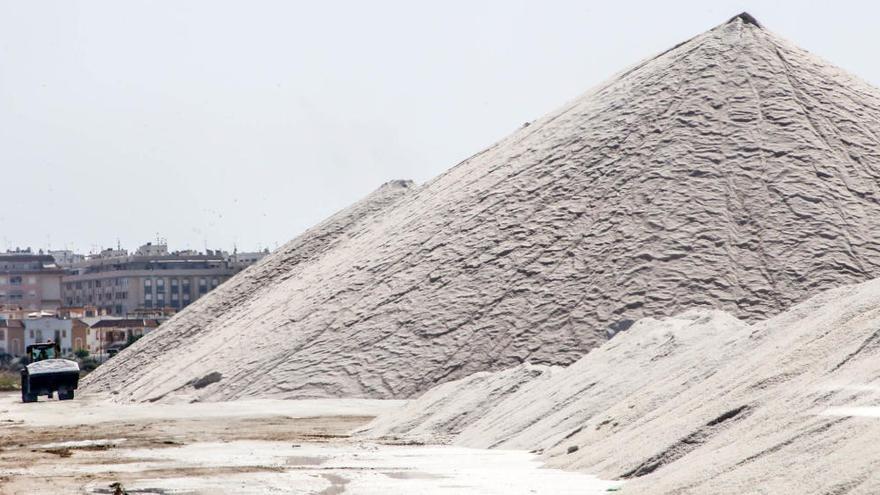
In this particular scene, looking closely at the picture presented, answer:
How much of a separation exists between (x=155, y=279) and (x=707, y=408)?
145m

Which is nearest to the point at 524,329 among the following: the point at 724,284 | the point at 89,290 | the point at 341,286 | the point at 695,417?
the point at 724,284

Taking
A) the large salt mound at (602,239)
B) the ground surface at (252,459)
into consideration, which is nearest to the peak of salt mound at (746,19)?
the large salt mound at (602,239)

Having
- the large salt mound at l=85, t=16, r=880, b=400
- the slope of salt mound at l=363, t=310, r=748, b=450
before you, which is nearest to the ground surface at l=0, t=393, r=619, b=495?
the slope of salt mound at l=363, t=310, r=748, b=450

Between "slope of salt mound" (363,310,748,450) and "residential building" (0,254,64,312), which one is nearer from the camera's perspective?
"slope of salt mound" (363,310,748,450)

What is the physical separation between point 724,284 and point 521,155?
36.7ft

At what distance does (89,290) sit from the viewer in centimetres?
17075

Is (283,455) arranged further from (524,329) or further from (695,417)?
(524,329)

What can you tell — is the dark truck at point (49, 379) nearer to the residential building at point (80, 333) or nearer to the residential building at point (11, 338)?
the residential building at point (11, 338)

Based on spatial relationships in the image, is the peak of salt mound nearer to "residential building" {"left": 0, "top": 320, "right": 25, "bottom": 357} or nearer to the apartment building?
"residential building" {"left": 0, "top": 320, "right": 25, "bottom": 357}

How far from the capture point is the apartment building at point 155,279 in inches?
6280

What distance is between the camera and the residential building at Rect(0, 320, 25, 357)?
4643 inches

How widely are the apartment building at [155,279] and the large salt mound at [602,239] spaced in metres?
109

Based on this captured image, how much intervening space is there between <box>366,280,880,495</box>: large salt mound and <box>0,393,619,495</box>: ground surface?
900 millimetres

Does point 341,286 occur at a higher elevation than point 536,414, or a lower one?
higher
